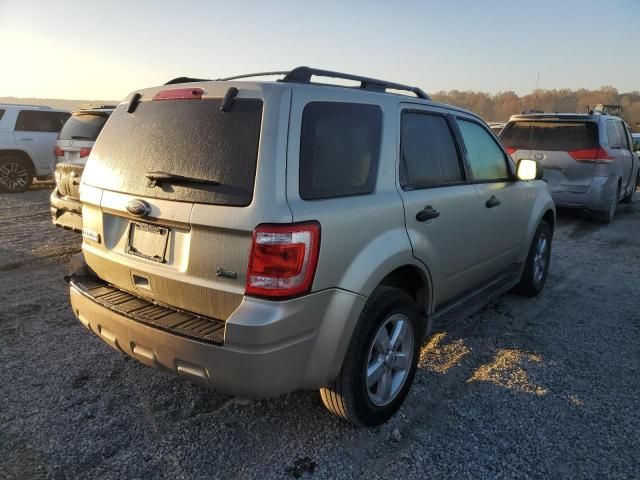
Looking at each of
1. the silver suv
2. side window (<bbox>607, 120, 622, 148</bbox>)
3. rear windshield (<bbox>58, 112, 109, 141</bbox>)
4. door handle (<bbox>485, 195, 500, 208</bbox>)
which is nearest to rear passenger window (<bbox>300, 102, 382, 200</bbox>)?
door handle (<bbox>485, 195, 500, 208</bbox>)

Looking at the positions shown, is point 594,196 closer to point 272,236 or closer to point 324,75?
point 324,75

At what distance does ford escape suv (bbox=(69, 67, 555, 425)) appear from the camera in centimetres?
219

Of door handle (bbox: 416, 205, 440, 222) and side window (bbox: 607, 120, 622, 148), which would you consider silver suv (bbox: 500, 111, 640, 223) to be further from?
door handle (bbox: 416, 205, 440, 222)

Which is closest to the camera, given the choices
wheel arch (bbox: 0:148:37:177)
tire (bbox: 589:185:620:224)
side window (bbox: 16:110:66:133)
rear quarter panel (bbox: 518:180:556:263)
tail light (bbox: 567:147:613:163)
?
rear quarter panel (bbox: 518:180:556:263)

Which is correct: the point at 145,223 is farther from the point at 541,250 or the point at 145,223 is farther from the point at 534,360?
the point at 541,250

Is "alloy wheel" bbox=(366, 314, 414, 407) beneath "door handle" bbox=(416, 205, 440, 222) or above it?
beneath

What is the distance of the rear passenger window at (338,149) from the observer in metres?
Result: 2.32

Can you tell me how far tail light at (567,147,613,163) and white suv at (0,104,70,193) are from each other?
406 inches

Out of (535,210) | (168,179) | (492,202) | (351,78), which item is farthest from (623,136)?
(168,179)

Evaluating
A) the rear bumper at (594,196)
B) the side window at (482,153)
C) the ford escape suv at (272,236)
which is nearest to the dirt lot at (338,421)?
the ford escape suv at (272,236)

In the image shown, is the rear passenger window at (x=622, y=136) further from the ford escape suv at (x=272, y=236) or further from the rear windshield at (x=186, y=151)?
the rear windshield at (x=186, y=151)

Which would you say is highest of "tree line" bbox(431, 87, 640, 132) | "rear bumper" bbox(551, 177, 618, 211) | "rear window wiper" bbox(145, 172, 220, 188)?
"tree line" bbox(431, 87, 640, 132)

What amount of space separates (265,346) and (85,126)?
25.1 ft

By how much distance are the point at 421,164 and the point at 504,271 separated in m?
1.76
